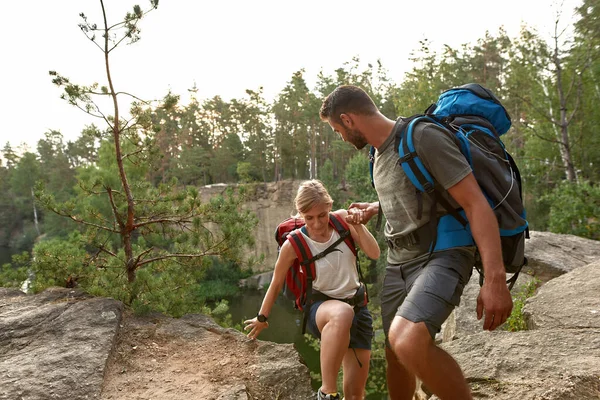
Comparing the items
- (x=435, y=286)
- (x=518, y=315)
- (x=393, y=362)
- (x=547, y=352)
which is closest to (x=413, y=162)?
(x=435, y=286)

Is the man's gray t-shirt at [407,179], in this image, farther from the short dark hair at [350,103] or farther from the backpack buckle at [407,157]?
the short dark hair at [350,103]

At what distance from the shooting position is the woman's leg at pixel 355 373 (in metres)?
2.68

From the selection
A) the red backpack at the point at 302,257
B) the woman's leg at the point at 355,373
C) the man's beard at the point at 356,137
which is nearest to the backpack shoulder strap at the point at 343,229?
the red backpack at the point at 302,257

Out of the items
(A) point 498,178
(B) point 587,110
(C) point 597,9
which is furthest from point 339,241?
(B) point 587,110

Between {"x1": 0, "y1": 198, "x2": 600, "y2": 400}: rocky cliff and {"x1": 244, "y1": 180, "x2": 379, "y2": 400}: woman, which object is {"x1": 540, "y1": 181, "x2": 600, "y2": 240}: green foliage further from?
{"x1": 244, "y1": 180, "x2": 379, "y2": 400}: woman

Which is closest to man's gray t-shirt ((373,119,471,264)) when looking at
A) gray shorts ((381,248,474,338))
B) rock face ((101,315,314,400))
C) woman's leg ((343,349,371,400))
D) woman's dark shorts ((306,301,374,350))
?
gray shorts ((381,248,474,338))

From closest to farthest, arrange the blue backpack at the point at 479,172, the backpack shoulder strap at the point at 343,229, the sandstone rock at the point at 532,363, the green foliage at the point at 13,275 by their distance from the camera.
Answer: the blue backpack at the point at 479,172, the sandstone rock at the point at 532,363, the backpack shoulder strap at the point at 343,229, the green foliage at the point at 13,275

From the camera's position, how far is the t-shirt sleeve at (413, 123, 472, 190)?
1741 millimetres

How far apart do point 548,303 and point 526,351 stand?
1162 millimetres

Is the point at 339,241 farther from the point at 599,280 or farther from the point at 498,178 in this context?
the point at 599,280

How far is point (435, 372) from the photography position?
171cm

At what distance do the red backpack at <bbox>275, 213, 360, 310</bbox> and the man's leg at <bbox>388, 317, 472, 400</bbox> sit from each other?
0.97m

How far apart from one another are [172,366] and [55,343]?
932mm

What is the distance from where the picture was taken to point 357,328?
2736 mm
